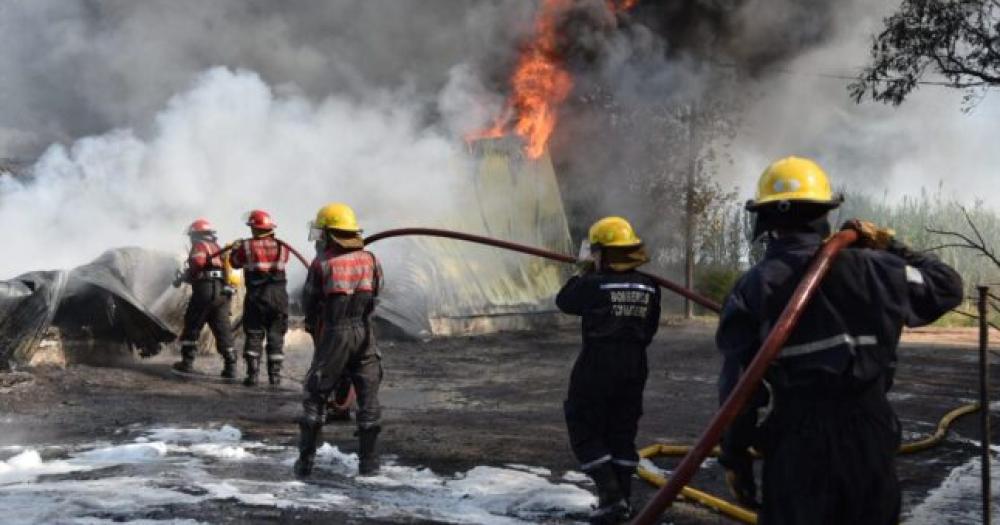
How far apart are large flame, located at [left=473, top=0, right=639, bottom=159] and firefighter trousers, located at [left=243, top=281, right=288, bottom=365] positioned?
9461 mm

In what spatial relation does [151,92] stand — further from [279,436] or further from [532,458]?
[532,458]

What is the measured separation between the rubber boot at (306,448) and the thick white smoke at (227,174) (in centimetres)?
735

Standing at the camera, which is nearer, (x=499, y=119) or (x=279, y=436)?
(x=279, y=436)

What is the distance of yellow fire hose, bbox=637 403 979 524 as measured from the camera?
4707 millimetres

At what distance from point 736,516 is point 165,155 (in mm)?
11619

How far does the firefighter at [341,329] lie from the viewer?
6.00 meters

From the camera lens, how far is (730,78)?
63.8 feet

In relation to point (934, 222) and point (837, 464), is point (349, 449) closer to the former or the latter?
point (837, 464)

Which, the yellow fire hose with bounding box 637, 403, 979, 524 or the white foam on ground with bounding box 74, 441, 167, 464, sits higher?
the yellow fire hose with bounding box 637, 403, 979, 524

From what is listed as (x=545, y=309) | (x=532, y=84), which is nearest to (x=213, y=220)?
(x=545, y=309)

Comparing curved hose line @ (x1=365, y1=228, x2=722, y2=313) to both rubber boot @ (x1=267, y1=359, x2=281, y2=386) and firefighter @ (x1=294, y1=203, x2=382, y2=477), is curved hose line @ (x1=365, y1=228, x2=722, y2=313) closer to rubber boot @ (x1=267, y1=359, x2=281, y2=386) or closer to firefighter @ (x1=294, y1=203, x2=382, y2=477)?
firefighter @ (x1=294, y1=203, x2=382, y2=477)

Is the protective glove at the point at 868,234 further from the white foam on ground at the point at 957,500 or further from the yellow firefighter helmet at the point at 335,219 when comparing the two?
the yellow firefighter helmet at the point at 335,219

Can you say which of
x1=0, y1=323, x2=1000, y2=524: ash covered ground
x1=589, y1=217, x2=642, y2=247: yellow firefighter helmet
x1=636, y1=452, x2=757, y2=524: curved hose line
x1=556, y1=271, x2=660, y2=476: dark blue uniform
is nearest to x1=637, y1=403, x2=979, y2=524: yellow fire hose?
x1=636, y1=452, x2=757, y2=524: curved hose line

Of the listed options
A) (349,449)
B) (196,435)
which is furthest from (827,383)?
(196,435)
